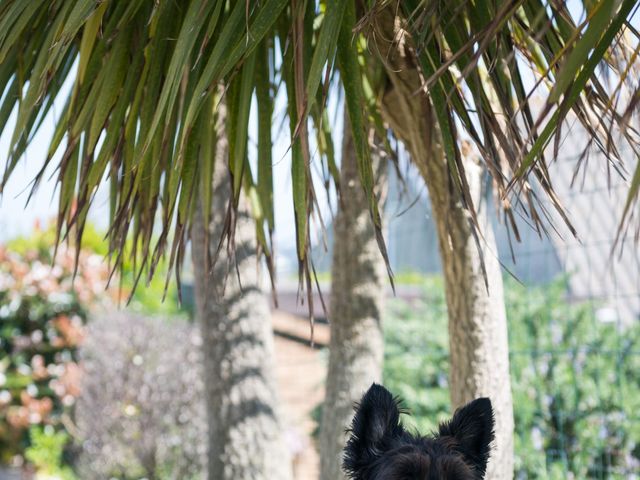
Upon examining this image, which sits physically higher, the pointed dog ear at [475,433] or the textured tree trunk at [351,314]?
the textured tree trunk at [351,314]

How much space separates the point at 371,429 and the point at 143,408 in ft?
15.7

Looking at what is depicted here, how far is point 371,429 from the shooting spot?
2158mm

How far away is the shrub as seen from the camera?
661 centimetres

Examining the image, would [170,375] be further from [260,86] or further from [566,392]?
[260,86]

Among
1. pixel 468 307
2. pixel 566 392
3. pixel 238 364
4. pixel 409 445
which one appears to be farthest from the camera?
pixel 566 392

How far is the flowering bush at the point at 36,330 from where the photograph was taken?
28.4 feet

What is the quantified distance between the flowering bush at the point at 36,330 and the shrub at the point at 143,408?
1768 millimetres

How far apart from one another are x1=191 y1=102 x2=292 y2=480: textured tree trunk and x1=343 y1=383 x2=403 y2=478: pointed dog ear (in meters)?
2.00

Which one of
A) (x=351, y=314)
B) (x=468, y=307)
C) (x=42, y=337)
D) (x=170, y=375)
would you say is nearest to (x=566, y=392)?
(x=351, y=314)

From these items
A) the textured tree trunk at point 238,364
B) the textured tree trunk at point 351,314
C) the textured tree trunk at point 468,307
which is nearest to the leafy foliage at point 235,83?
the textured tree trunk at point 468,307

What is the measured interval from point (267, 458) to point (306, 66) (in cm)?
235

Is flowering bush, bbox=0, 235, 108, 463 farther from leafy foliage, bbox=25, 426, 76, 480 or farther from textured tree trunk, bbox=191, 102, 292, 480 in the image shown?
textured tree trunk, bbox=191, 102, 292, 480

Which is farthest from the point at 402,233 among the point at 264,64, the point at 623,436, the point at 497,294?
the point at 264,64

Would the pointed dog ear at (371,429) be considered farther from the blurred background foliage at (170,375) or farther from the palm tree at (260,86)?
the blurred background foliage at (170,375)
